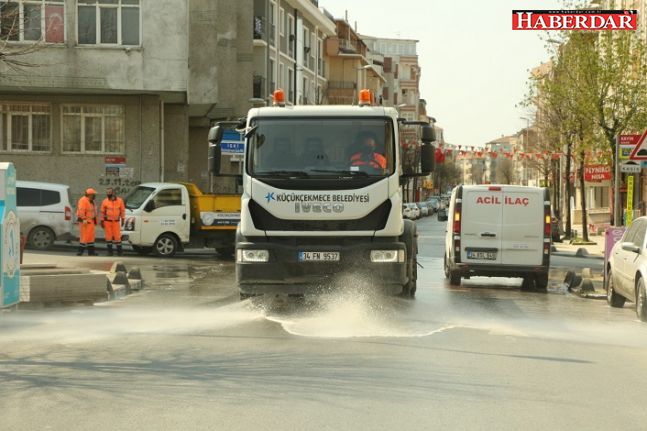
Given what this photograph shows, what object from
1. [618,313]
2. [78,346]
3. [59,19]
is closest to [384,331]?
[78,346]

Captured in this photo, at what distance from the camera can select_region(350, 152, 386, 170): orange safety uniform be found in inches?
552

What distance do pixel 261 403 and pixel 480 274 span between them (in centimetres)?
1373

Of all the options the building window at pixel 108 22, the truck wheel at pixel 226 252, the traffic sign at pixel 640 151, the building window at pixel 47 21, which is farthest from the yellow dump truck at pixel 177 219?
the traffic sign at pixel 640 151

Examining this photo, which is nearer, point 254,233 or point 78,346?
point 78,346

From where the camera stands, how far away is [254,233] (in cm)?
1400

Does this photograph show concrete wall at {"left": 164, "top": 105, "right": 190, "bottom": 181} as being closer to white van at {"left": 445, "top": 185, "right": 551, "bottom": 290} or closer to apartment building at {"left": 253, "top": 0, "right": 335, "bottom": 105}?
apartment building at {"left": 253, "top": 0, "right": 335, "bottom": 105}

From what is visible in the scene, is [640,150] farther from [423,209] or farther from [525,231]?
[423,209]

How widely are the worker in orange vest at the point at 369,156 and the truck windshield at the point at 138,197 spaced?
50.5 ft

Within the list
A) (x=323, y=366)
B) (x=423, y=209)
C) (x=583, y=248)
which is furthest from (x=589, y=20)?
(x=423, y=209)

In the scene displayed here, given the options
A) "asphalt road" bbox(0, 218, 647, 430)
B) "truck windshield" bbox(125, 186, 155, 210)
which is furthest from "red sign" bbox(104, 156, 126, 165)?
"asphalt road" bbox(0, 218, 647, 430)

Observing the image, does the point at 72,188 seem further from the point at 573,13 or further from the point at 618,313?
the point at 618,313

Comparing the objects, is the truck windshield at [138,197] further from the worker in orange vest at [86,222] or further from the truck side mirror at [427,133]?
the truck side mirror at [427,133]

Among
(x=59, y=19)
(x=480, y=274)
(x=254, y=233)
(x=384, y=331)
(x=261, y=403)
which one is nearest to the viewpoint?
(x=261, y=403)

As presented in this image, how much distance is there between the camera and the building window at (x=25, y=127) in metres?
38.2
